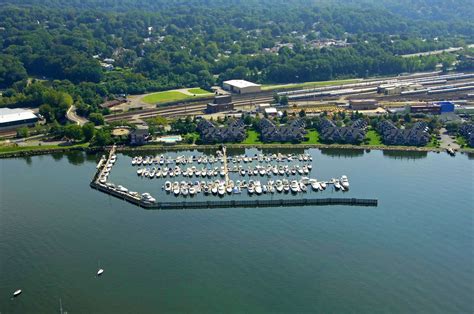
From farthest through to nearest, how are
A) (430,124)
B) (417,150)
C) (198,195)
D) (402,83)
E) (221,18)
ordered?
(221,18) < (402,83) < (430,124) < (417,150) < (198,195)

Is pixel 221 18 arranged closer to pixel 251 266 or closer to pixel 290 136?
pixel 290 136

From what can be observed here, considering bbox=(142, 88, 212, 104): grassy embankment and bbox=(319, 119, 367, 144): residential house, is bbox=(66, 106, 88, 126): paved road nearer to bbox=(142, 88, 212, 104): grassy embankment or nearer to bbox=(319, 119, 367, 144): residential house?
bbox=(142, 88, 212, 104): grassy embankment

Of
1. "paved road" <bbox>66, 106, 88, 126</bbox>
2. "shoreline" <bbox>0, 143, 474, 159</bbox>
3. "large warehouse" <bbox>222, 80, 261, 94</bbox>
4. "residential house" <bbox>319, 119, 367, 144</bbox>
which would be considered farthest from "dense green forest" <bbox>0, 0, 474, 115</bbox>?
"residential house" <bbox>319, 119, 367, 144</bbox>

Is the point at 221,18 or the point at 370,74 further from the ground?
the point at 221,18

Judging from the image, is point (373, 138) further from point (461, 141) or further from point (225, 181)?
point (225, 181)

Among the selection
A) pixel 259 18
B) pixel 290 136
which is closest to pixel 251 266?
pixel 290 136
